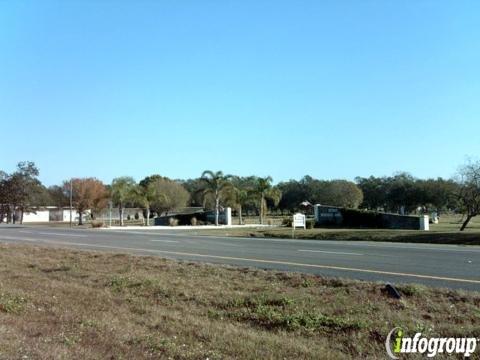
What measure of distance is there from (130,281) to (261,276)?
285cm

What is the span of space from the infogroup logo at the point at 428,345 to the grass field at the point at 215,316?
135 millimetres

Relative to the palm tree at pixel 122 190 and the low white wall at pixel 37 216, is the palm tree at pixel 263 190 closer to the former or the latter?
the palm tree at pixel 122 190

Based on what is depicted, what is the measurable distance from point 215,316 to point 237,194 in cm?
6152

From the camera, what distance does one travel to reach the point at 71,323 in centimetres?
795

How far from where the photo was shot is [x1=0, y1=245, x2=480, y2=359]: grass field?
649 cm

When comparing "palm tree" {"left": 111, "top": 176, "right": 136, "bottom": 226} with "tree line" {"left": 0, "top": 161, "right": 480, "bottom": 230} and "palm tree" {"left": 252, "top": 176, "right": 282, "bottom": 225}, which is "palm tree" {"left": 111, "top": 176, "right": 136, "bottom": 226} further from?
"palm tree" {"left": 252, "top": 176, "right": 282, "bottom": 225}

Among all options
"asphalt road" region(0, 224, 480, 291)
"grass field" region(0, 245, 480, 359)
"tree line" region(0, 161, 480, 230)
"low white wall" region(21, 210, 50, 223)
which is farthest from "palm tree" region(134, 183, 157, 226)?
"grass field" region(0, 245, 480, 359)

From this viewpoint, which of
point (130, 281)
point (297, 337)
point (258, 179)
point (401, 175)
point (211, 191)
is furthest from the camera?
point (401, 175)

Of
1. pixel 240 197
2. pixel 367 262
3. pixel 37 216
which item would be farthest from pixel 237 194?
pixel 367 262

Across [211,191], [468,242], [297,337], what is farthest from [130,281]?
[211,191]

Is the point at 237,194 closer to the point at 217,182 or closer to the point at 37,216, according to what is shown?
the point at 217,182

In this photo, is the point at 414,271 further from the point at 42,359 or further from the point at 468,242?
the point at 468,242

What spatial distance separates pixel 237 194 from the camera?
229ft

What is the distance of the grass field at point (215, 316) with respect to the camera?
21.3 feet
